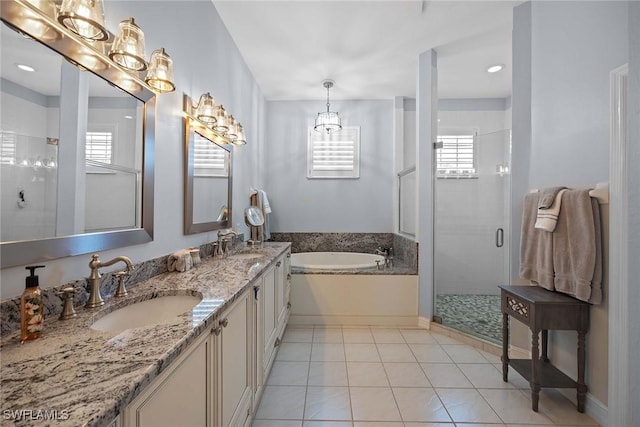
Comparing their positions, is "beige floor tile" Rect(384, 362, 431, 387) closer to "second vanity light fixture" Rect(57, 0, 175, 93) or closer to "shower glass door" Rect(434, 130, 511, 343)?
"shower glass door" Rect(434, 130, 511, 343)

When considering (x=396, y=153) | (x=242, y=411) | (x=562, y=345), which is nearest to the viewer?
(x=242, y=411)

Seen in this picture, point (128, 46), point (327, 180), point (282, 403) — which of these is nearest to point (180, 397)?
point (282, 403)

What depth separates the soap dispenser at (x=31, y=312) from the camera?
78 centimetres

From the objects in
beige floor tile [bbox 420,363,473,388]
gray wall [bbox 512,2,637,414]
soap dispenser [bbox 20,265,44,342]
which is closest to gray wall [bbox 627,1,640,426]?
gray wall [bbox 512,2,637,414]

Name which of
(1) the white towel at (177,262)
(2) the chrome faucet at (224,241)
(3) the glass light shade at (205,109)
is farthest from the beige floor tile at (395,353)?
(3) the glass light shade at (205,109)

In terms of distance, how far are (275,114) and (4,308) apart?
149 inches

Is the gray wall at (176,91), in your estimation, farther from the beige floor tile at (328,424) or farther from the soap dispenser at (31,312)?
the beige floor tile at (328,424)

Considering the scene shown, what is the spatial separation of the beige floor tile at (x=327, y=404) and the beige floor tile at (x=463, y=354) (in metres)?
1.06

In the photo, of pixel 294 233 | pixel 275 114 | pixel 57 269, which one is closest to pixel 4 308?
pixel 57 269

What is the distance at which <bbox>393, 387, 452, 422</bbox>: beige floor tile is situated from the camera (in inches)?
65.6

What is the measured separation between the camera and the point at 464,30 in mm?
2564

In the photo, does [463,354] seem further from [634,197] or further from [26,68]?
[26,68]

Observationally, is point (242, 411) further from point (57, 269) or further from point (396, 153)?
point (396, 153)

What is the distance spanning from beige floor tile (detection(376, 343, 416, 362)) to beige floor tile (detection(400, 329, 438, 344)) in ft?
0.49
